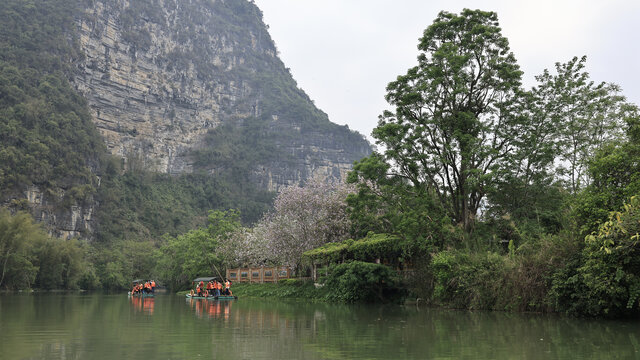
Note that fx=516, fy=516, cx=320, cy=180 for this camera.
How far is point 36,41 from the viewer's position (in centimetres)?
11262

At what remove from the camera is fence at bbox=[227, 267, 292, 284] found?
120 ft

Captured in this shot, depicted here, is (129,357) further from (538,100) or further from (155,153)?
(155,153)

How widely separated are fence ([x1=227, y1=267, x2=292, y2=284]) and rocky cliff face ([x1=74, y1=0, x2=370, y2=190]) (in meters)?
71.9

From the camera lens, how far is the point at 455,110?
22.7 m

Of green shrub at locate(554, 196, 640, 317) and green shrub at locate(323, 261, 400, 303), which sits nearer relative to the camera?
green shrub at locate(554, 196, 640, 317)

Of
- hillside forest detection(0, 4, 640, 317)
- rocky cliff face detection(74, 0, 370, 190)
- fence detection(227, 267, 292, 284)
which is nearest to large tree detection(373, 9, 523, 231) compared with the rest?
hillside forest detection(0, 4, 640, 317)

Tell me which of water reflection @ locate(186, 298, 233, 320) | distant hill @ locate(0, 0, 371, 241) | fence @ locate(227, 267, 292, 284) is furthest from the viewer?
distant hill @ locate(0, 0, 371, 241)

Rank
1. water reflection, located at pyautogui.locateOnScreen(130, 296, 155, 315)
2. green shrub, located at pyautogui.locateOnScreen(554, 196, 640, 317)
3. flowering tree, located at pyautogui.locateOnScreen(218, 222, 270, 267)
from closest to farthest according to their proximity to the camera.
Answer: green shrub, located at pyautogui.locateOnScreen(554, 196, 640, 317)
water reflection, located at pyautogui.locateOnScreen(130, 296, 155, 315)
flowering tree, located at pyautogui.locateOnScreen(218, 222, 270, 267)

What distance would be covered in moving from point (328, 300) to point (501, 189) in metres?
10.7

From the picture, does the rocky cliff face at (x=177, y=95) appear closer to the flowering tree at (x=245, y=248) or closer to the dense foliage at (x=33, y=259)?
the dense foliage at (x=33, y=259)

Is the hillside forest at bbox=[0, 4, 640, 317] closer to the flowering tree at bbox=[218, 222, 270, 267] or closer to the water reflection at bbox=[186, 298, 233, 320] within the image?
the flowering tree at bbox=[218, 222, 270, 267]

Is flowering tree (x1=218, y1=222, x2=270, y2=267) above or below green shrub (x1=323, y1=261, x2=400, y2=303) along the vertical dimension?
above

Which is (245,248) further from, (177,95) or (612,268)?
(177,95)

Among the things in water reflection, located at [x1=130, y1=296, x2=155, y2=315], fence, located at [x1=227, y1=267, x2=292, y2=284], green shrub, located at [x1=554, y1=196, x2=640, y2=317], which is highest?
green shrub, located at [x1=554, y1=196, x2=640, y2=317]
